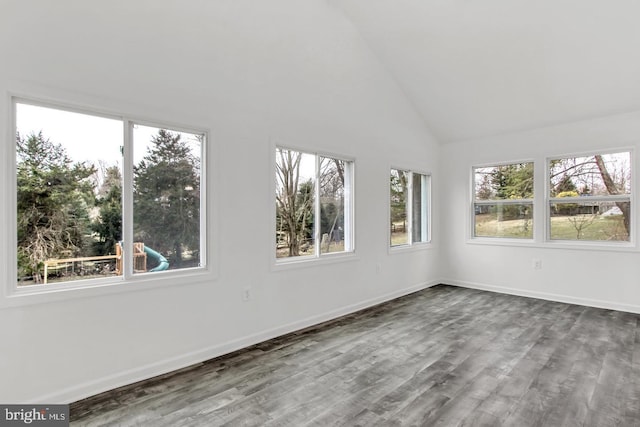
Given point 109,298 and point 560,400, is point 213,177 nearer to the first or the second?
point 109,298

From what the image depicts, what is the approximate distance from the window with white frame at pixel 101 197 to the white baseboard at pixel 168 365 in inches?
29.1

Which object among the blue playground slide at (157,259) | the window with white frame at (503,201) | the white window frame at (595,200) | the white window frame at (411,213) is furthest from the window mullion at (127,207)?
the white window frame at (595,200)

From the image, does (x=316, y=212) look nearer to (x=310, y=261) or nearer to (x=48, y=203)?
(x=310, y=261)

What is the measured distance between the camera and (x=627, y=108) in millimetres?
4348

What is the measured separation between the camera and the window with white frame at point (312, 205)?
12.2 ft

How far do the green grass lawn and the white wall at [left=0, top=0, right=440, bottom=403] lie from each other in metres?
2.07

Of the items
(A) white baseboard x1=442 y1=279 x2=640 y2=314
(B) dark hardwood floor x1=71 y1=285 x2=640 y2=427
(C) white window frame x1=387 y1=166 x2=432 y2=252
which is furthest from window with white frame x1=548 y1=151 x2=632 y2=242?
(C) white window frame x1=387 y1=166 x2=432 y2=252

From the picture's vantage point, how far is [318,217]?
13.4ft

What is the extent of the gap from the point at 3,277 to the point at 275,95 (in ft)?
8.72

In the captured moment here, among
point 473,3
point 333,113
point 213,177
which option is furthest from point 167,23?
point 473,3

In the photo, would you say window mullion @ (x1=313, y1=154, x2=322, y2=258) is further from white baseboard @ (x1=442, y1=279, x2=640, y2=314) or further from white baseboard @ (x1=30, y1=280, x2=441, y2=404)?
white baseboard @ (x1=442, y1=279, x2=640, y2=314)

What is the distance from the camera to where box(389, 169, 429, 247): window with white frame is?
521 centimetres

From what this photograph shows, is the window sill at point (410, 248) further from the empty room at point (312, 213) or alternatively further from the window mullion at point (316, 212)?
the window mullion at point (316, 212)

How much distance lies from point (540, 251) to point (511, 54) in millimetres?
2913
